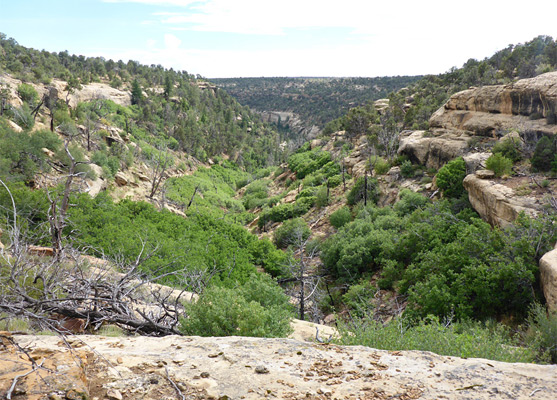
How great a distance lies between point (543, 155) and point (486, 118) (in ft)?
26.9

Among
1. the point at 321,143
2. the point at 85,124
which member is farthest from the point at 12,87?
the point at 321,143

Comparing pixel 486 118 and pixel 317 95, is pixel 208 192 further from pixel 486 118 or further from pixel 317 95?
pixel 317 95

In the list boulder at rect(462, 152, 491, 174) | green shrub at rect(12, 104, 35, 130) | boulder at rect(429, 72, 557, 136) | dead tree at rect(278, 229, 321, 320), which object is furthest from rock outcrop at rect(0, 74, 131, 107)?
boulder at rect(462, 152, 491, 174)

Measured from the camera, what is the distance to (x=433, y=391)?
4316mm

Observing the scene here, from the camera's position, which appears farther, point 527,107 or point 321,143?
point 321,143

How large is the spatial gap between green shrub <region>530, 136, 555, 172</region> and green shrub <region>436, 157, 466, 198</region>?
3559 millimetres

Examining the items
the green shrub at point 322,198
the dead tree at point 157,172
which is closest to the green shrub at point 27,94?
the dead tree at point 157,172

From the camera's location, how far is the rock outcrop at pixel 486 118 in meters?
21.4

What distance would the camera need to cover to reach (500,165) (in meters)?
17.7

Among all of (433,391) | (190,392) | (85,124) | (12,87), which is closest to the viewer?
(190,392)

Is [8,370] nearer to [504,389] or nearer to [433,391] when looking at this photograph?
[433,391]

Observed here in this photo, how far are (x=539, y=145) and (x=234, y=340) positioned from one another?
1964 cm

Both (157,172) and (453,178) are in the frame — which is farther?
(157,172)

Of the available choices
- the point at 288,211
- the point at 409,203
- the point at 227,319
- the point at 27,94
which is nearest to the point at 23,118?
the point at 27,94
